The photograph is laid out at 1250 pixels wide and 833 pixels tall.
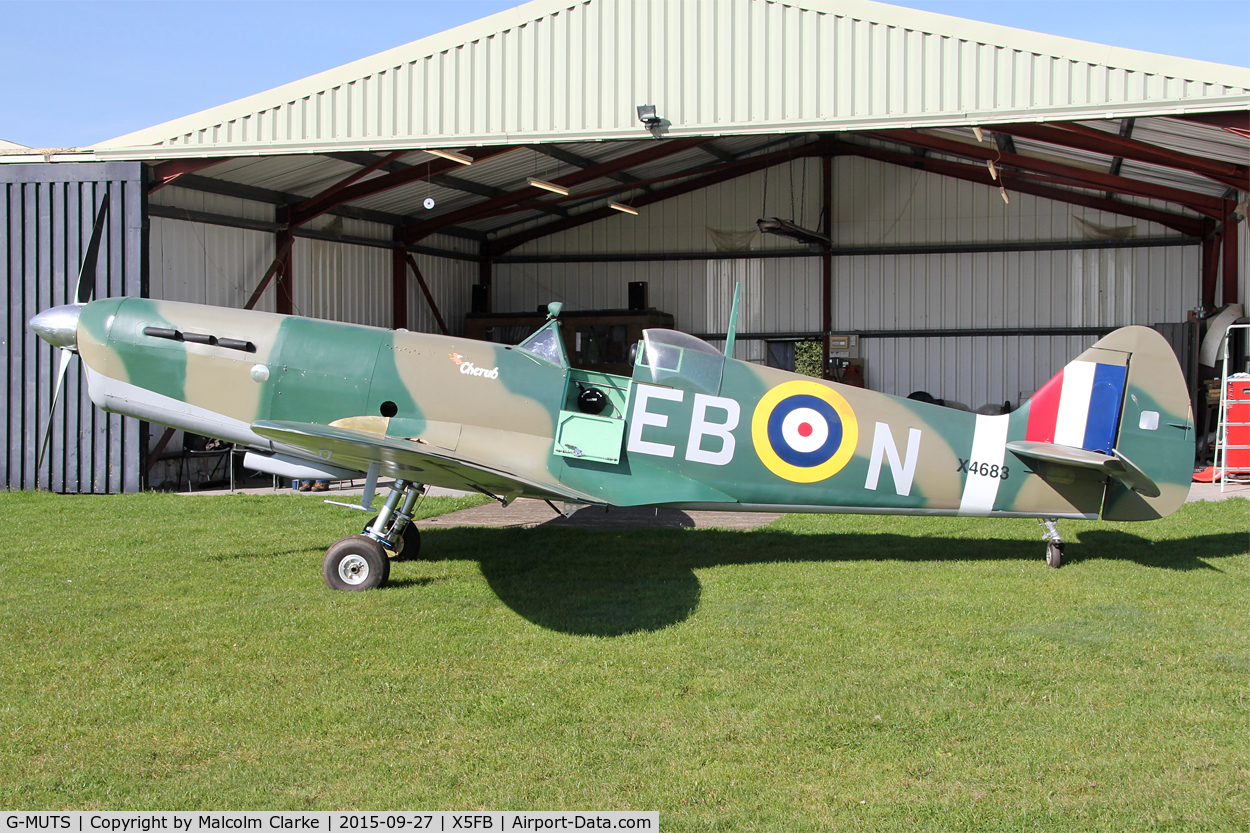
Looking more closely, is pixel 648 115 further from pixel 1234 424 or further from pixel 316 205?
pixel 1234 424

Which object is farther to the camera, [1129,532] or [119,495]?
[119,495]

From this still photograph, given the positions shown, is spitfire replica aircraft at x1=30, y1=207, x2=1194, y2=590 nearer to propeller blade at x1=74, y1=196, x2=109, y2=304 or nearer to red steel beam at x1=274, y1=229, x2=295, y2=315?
propeller blade at x1=74, y1=196, x2=109, y2=304

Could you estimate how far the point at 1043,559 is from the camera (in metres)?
7.79

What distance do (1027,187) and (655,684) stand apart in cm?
1983

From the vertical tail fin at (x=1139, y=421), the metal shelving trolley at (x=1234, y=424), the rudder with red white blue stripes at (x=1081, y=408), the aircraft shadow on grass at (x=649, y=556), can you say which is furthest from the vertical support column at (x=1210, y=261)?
the rudder with red white blue stripes at (x=1081, y=408)

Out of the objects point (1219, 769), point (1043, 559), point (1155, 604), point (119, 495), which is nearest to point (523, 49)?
point (119, 495)

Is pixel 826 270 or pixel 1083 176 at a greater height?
pixel 1083 176

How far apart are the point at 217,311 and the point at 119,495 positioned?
6287 millimetres

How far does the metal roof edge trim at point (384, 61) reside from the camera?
11.8 metres

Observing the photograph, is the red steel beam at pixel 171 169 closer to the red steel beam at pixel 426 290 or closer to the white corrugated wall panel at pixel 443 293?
the red steel beam at pixel 426 290

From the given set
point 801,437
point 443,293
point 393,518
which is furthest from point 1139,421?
point 443,293

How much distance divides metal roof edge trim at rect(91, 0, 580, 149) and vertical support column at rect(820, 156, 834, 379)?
12271 mm

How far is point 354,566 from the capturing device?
22.2 ft

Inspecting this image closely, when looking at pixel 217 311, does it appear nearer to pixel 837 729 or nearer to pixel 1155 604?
pixel 837 729
